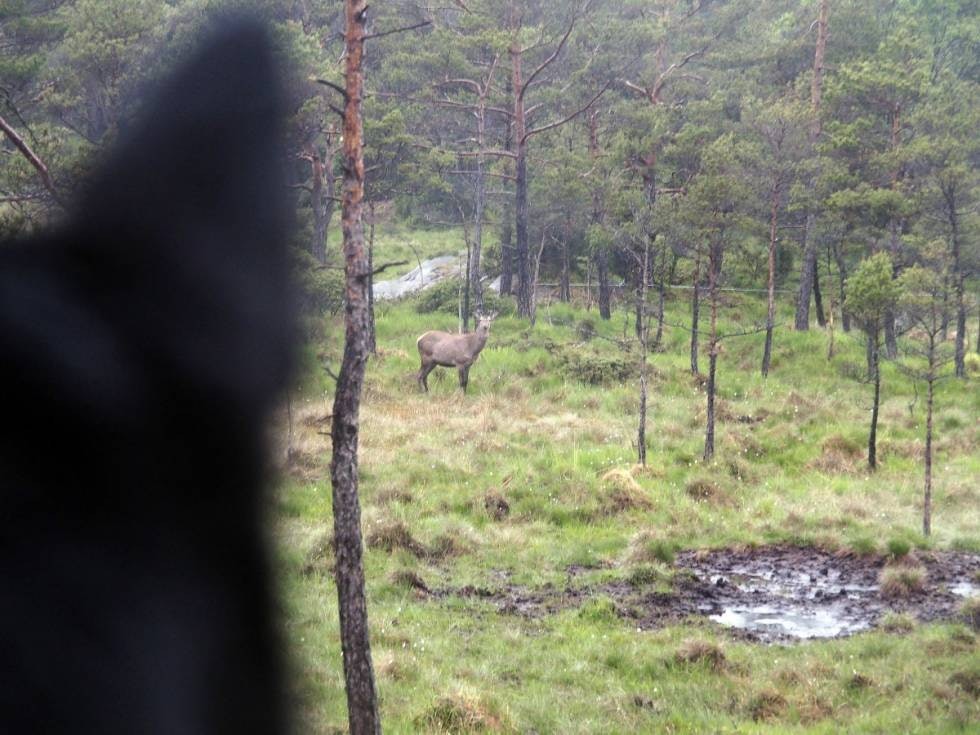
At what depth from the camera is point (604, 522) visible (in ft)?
60.9

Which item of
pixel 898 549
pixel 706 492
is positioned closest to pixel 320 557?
pixel 706 492

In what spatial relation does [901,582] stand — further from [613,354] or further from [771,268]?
[771,268]

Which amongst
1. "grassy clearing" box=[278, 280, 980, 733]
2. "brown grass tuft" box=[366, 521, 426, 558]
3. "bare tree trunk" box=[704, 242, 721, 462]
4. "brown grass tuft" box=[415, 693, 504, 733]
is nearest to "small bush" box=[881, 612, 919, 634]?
"grassy clearing" box=[278, 280, 980, 733]

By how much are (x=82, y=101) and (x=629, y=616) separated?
18119mm

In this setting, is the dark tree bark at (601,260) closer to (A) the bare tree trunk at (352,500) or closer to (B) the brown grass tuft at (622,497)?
(B) the brown grass tuft at (622,497)

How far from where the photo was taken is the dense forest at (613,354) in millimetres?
11656

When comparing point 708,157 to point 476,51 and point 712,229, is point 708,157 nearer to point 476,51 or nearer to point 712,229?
point 712,229

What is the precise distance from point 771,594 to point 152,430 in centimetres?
929

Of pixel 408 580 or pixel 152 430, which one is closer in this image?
pixel 152 430

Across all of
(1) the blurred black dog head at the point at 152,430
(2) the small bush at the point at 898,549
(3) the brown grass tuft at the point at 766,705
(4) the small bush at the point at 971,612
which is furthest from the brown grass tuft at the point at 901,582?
(1) the blurred black dog head at the point at 152,430

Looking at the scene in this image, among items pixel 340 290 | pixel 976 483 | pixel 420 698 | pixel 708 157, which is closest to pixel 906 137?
pixel 708 157

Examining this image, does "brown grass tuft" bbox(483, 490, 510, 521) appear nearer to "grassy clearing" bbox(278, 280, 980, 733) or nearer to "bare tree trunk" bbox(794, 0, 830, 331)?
"grassy clearing" bbox(278, 280, 980, 733)

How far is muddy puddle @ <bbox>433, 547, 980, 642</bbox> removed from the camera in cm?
1423

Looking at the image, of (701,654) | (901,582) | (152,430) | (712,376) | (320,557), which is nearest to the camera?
(701,654)
